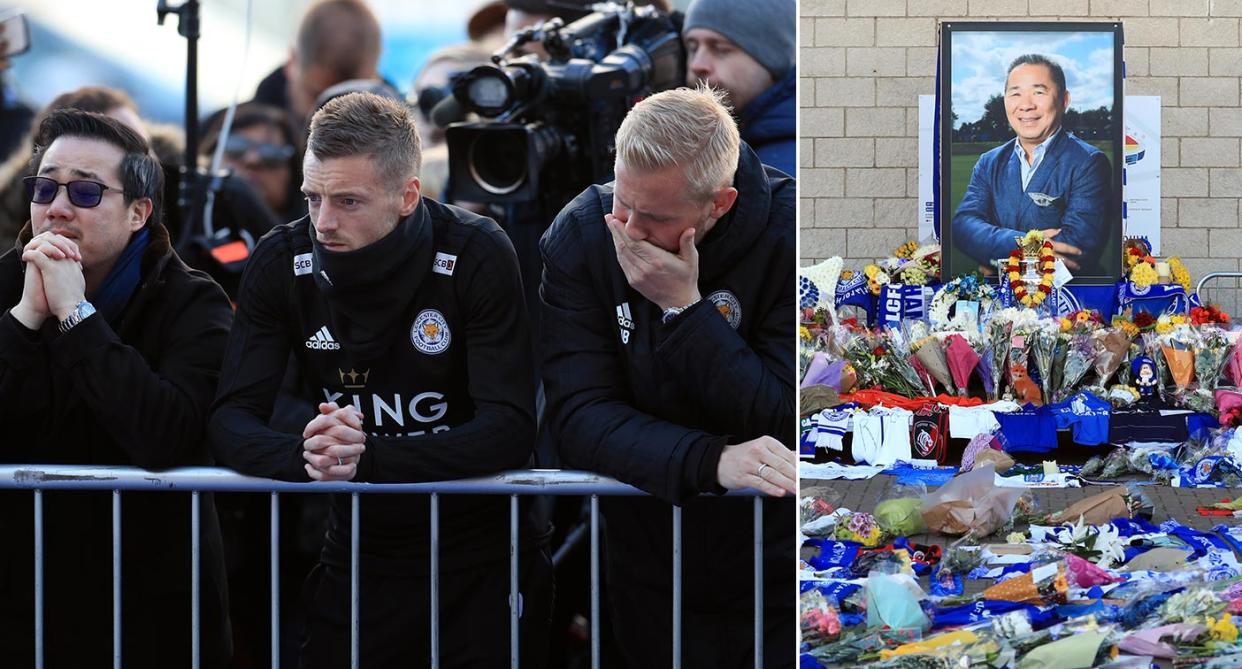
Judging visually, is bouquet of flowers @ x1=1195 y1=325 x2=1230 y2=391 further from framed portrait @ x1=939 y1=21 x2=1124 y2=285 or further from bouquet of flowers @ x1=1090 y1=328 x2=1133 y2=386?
framed portrait @ x1=939 y1=21 x2=1124 y2=285

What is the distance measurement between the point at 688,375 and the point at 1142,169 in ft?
20.1

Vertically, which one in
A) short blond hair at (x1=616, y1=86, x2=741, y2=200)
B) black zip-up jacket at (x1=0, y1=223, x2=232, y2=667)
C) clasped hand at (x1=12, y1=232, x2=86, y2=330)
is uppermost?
short blond hair at (x1=616, y1=86, x2=741, y2=200)

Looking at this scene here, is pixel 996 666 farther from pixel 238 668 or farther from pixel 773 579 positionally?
pixel 238 668

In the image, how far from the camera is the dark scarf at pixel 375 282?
8.70 ft

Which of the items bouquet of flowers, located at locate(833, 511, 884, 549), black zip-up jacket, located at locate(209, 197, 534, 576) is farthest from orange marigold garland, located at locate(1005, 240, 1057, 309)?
black zip-up jacket, located at locate(209, 197, 534, 576)

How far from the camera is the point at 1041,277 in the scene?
654 cm

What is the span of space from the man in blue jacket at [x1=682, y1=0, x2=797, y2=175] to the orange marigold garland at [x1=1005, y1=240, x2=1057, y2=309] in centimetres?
364

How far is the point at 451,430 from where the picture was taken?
8.45ft

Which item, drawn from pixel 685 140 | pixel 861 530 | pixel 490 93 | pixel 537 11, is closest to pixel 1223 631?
pixel 861 530

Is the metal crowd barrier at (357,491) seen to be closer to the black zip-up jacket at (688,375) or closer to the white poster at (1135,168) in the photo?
the black zip-up jacket at (688,375)

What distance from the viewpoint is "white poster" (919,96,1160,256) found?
7.85m

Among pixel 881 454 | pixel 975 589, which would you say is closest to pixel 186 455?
pixel 975 589

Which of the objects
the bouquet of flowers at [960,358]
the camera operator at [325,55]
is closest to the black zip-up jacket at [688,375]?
the camera operator at [325,55]

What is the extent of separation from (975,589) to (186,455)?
7.32 feet
